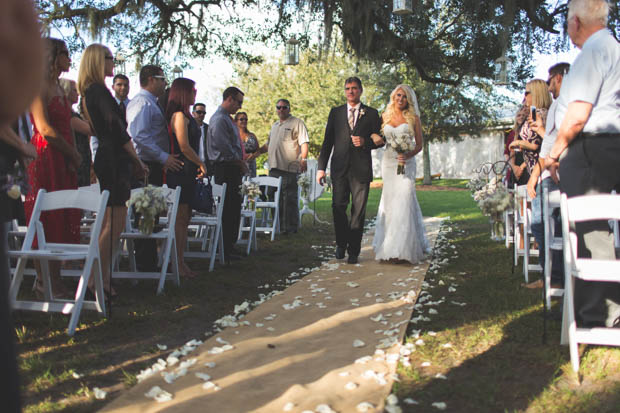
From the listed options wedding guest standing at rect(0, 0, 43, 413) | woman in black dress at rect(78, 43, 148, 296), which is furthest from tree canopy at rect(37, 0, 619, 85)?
wedding guest standing at rect(0, 0, 43, 413)

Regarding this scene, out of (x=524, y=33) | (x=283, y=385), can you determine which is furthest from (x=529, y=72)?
(x=283, y=385)

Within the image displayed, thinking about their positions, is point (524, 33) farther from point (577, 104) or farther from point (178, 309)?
point (178, 309)

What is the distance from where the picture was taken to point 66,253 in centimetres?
382

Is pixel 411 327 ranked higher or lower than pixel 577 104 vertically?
lower

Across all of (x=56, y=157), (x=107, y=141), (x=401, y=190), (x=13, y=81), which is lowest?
(x=401, y=190)

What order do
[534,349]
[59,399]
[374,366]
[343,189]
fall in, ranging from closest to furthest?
[59,399], [374,366], [534,349], [343,189]

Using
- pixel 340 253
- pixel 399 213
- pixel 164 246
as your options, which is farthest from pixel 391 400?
pixel 340 253

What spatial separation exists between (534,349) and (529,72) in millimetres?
9683

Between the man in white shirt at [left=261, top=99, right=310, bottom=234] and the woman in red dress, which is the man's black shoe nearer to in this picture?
the man in white shirt at [left=261, top=99, right=310, bottom=234]

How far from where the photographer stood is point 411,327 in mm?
4016

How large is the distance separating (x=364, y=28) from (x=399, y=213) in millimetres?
4007

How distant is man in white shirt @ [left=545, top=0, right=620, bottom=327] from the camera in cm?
351

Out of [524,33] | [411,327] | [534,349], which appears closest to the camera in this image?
[534,349]

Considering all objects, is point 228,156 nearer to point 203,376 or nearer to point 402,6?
point 402,6
